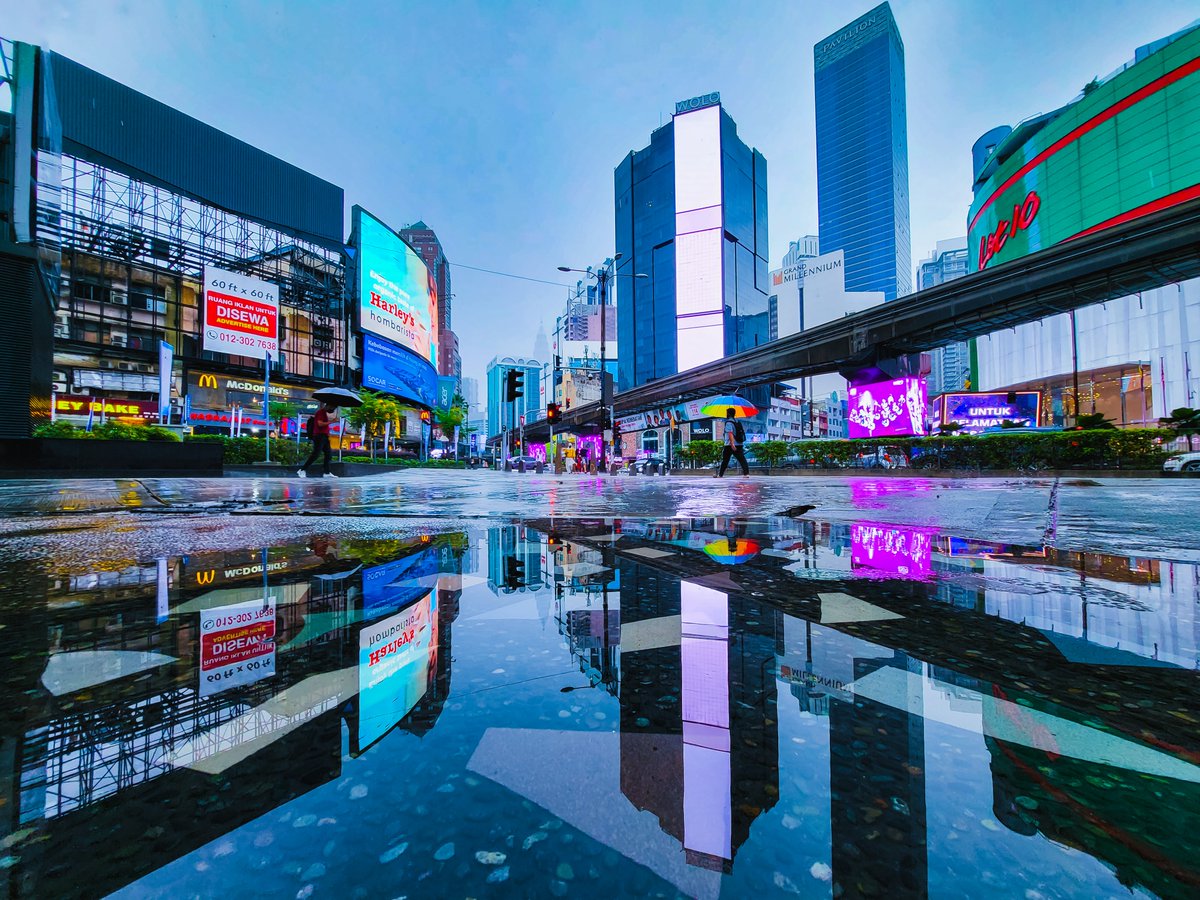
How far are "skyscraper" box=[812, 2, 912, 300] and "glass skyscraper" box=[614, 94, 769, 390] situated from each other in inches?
2563

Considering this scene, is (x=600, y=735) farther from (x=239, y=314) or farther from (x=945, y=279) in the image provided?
(x=945, y=279)

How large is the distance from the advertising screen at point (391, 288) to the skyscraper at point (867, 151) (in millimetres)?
129187

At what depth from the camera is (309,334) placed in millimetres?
41250

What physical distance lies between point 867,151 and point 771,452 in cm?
15574

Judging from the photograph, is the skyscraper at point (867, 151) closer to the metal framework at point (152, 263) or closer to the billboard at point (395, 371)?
the billboard at point (395, 371)

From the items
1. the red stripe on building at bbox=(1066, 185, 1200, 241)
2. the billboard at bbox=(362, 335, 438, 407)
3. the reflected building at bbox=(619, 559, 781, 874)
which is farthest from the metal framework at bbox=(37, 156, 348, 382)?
the red stripe on building at bbox=(1066, 185, 1200, 241)

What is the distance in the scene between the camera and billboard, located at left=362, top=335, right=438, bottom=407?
41.7 m

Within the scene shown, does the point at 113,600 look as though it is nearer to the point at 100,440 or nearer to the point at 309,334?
the point at 100,440

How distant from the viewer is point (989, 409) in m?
32.4

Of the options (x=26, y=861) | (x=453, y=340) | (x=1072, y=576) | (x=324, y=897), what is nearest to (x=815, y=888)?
(x=324, y=897)

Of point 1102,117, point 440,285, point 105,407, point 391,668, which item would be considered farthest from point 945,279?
point 391,668

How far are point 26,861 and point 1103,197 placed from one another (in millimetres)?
59951

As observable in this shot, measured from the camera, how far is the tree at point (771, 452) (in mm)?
25859

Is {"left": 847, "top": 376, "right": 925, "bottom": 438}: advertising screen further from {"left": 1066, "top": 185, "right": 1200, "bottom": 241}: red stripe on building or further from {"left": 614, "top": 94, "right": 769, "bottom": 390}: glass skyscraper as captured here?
{"left": 614, "top": 94, "right": 769, "bottom": 390}: glass skyscraper
